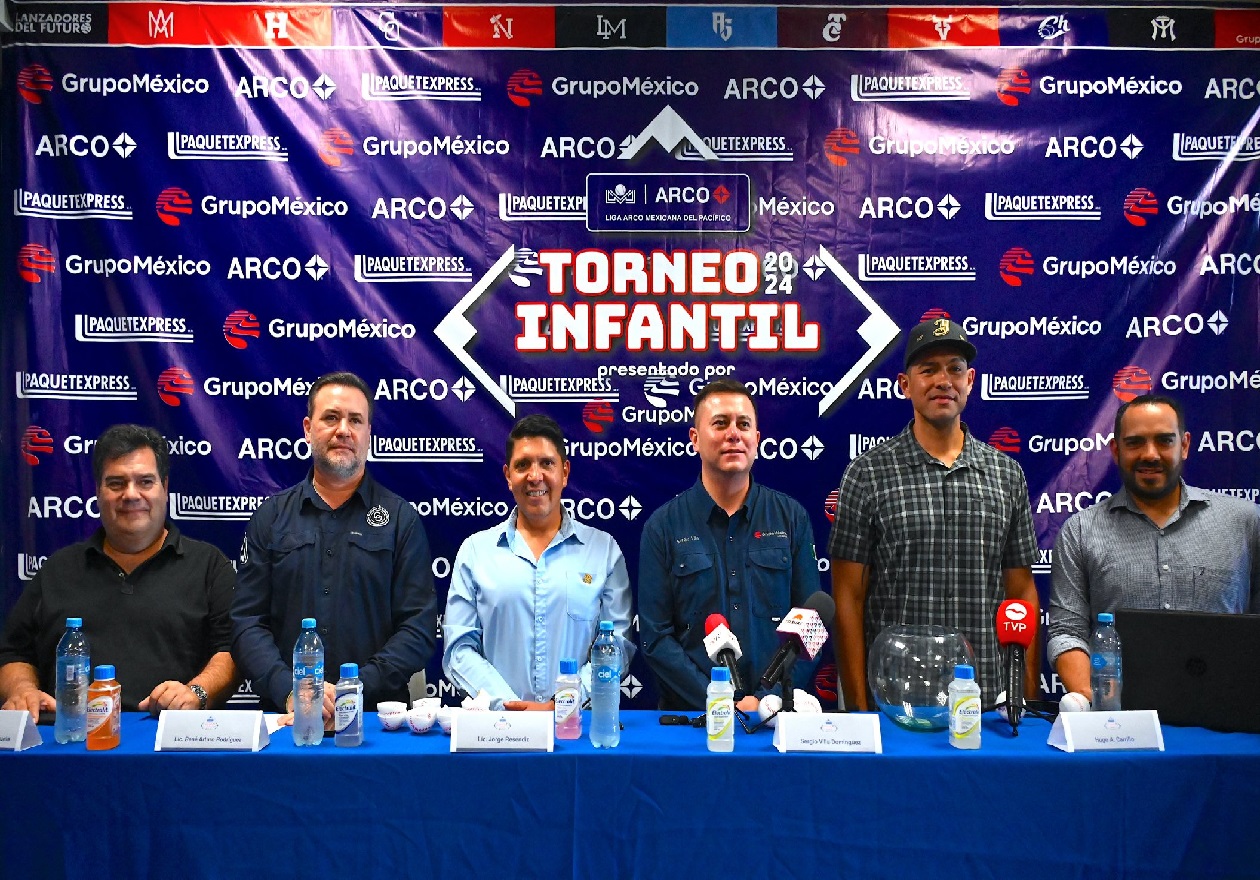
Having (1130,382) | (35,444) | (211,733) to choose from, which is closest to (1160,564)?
(1130,382)

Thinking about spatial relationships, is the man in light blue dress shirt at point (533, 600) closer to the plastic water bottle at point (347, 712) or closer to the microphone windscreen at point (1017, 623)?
the plastic water bottle at point (347, 712)

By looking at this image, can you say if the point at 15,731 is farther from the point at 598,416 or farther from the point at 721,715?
the point at 598,416

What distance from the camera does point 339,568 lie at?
9.11 feet

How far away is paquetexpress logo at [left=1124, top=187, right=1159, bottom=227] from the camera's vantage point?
11.2 ft

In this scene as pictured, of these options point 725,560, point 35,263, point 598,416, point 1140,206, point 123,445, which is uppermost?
point 1140,206

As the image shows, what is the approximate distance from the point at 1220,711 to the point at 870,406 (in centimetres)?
155

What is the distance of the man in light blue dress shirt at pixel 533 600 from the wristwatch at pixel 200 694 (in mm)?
648

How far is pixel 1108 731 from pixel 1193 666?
1.14 feet

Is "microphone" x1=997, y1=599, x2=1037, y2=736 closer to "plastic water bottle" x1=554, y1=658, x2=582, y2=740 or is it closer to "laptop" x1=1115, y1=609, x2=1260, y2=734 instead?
"laptop" x1=1115, y1=609, x2=1260, y2=734

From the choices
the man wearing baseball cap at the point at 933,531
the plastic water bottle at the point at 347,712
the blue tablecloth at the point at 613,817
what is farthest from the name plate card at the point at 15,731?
the man wearing baseball cap at the point at 933,531

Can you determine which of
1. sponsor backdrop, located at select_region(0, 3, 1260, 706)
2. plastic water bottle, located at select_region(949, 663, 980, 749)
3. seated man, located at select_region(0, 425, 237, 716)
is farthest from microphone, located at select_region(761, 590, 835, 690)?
seated man, located at select_region(0, 425, 237, 716)

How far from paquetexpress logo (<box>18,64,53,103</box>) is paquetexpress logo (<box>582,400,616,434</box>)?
2.25 m

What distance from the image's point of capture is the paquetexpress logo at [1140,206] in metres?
3.40

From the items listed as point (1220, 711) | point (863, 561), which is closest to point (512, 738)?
point (863, 561)
